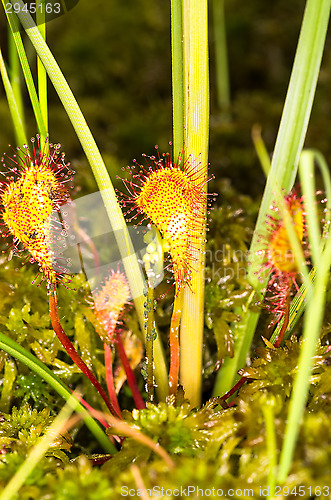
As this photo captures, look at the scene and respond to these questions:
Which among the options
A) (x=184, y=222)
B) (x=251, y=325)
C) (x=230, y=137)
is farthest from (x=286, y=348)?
(x=230, y=137)

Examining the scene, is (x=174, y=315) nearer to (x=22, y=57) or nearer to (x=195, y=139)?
(x=195, y=139)

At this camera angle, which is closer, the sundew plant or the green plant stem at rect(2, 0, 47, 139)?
the sundew plant

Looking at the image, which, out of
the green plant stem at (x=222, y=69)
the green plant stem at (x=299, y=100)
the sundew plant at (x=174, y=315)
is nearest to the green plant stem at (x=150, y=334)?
the sundew plant at (x=174, y=315)

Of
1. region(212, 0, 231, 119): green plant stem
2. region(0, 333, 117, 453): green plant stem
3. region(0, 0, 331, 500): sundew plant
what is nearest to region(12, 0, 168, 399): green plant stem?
region(0, 0, 331, 500): sundew plant

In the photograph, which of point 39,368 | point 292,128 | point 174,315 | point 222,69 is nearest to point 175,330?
point 174,315

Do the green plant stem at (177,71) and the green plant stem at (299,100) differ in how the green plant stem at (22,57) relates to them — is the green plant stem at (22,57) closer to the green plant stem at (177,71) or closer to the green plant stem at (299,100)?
the green plant stem at (177,71)

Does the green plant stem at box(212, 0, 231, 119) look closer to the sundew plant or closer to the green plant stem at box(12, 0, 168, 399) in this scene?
the sundew plant

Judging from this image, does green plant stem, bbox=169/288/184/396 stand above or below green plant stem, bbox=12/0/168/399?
below
